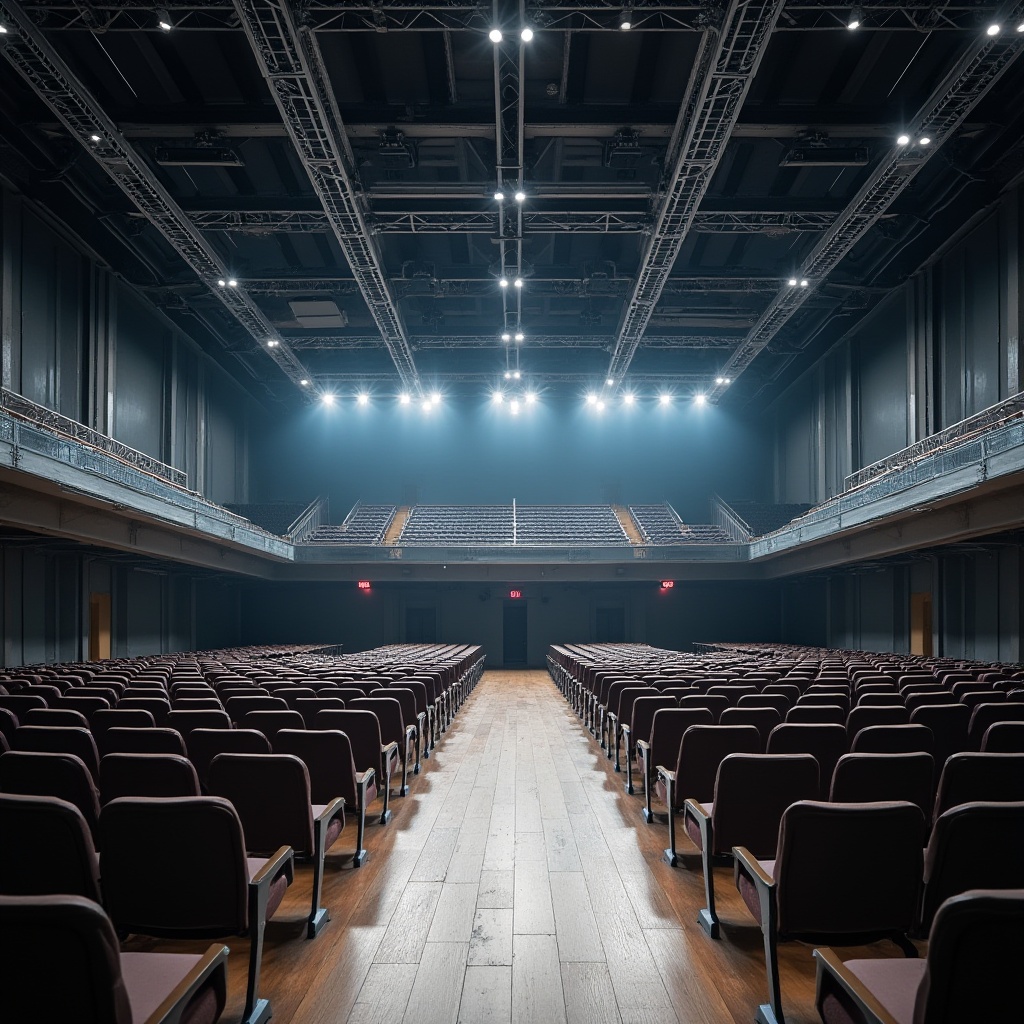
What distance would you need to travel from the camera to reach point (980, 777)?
133 inches

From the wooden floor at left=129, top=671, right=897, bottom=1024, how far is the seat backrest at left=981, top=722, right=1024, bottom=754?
5.36 ft

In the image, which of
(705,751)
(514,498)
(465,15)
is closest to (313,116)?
(465,15)

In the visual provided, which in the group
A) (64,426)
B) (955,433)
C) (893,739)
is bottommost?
(893,739)

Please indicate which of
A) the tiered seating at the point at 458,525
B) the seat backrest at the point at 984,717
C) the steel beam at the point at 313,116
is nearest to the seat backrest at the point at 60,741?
the seat backrest at the point at 984,717

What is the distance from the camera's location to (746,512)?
1067 inches

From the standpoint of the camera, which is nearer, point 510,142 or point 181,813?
point 181,813

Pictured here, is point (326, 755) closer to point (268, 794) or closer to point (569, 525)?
point (268, 794)

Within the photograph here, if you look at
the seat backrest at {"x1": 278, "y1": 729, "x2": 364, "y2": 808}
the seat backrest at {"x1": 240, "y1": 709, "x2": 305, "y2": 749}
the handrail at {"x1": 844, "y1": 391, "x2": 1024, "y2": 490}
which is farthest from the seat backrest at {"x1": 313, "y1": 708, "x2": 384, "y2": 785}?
the handrail at {"x1": 844, "y1": 391, "x2": 1024, "y2": 490}

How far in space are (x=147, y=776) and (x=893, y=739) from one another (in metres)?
3.70

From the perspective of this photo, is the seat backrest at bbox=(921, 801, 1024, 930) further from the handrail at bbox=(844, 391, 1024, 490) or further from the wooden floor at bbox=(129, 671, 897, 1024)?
the handrail at bbox=(844, 391, 1024, 490)

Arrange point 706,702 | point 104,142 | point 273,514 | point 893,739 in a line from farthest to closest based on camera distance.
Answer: point 273,514
point 104,142
point 706,702
point 893,739

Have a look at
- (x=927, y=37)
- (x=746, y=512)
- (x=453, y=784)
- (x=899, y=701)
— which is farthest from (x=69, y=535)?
(x=746, y=512)

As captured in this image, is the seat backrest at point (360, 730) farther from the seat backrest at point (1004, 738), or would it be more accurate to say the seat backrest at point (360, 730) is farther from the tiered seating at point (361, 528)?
the tiered seating at point (361, 528)

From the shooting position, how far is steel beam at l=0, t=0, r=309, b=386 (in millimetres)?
10609
